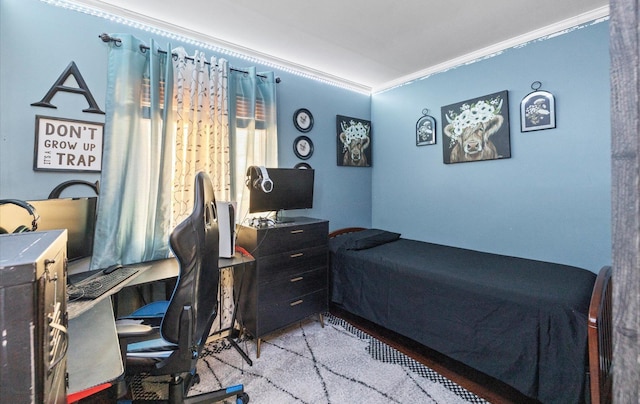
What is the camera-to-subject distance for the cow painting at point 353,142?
3.29 metres

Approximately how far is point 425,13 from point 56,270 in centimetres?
251

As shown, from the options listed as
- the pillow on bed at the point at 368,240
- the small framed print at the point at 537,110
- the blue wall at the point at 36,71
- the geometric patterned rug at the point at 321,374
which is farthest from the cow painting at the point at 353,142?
the geometric patterned rug at the point at 321,374

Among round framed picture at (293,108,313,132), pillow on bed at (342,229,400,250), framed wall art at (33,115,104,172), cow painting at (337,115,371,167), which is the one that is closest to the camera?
framed wall art at (33,115,104,172)

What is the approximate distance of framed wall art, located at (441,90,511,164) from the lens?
8.26 ft

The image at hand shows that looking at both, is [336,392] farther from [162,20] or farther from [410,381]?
[162,20]

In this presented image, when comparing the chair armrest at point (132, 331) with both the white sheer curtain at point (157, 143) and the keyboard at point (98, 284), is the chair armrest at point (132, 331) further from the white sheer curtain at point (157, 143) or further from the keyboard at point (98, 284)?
the white sheer curtain at point (157, 143)

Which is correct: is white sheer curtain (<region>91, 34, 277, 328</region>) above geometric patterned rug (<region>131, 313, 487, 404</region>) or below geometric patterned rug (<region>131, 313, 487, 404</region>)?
above

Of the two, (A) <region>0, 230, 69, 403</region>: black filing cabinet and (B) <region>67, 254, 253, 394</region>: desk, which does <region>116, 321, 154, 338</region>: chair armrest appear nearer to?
(B) <region>67, 254, 253, 394</region>: desk

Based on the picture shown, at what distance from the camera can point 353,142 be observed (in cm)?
341

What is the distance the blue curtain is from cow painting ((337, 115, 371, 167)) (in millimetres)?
1847

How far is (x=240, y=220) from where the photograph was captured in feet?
8.11

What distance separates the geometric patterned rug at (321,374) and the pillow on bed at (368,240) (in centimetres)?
80

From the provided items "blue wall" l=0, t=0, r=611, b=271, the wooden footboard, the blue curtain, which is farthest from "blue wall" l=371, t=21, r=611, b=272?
the blue curtain

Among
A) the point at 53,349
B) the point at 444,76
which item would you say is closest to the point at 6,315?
the point at 53,349
